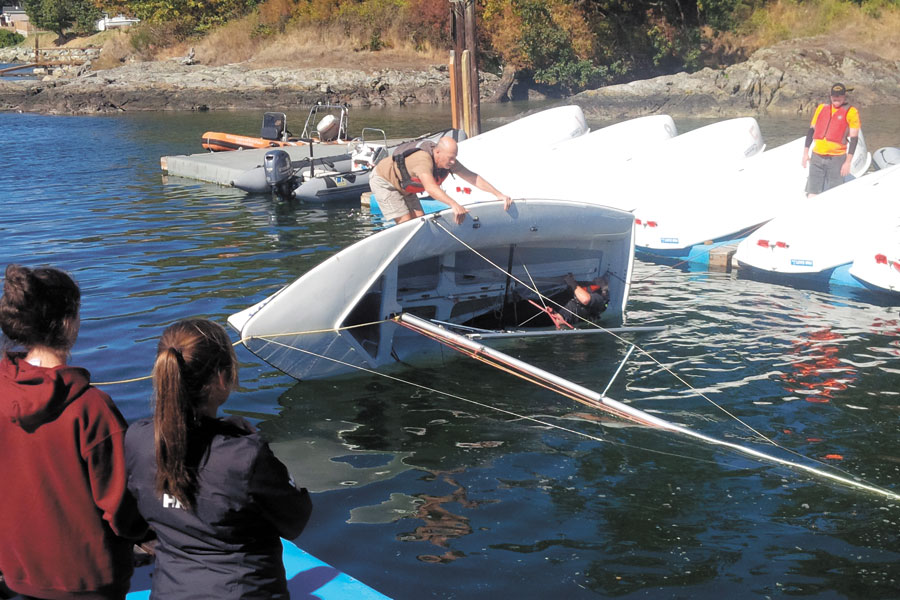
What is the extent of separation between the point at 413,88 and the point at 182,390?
4316 cm

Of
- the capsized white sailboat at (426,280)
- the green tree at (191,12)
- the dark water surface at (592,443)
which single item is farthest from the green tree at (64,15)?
the capsized white sailboat at (426,280)

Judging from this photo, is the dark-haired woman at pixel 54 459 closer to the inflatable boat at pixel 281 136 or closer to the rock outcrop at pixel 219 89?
the inflatable boat at pixel 281 136

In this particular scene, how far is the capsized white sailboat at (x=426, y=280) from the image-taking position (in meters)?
7.16

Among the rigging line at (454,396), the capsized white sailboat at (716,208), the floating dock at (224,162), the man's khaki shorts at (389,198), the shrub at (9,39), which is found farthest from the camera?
the shrub at (9,39)

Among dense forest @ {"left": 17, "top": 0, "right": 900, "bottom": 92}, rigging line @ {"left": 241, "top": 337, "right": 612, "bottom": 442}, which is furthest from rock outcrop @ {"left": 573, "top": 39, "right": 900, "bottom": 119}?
rigging line @ {"left": 241, "top": 337, "right": 612, "bottom": 442}

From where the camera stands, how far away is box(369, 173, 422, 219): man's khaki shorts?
30.3 feet

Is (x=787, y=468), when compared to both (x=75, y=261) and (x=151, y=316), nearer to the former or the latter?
(x=151, y=316)

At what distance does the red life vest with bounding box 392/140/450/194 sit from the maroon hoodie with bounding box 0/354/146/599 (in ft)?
20.8

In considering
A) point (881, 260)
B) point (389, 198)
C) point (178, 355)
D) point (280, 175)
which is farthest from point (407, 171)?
point (280, 175)

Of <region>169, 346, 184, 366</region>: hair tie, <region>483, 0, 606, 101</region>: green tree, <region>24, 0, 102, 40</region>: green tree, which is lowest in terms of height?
<region>169, 346, 184, 366</region>: hair tie

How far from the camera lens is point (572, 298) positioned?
31.2 feet

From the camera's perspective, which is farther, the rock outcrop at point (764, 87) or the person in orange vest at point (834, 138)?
the rock outcrop at point (764, 87)

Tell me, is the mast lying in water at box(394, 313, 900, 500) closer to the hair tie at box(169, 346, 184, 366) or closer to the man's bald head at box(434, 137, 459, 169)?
the man's bald head at box(434, 137, 459, 169)

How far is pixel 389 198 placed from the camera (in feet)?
30.3
